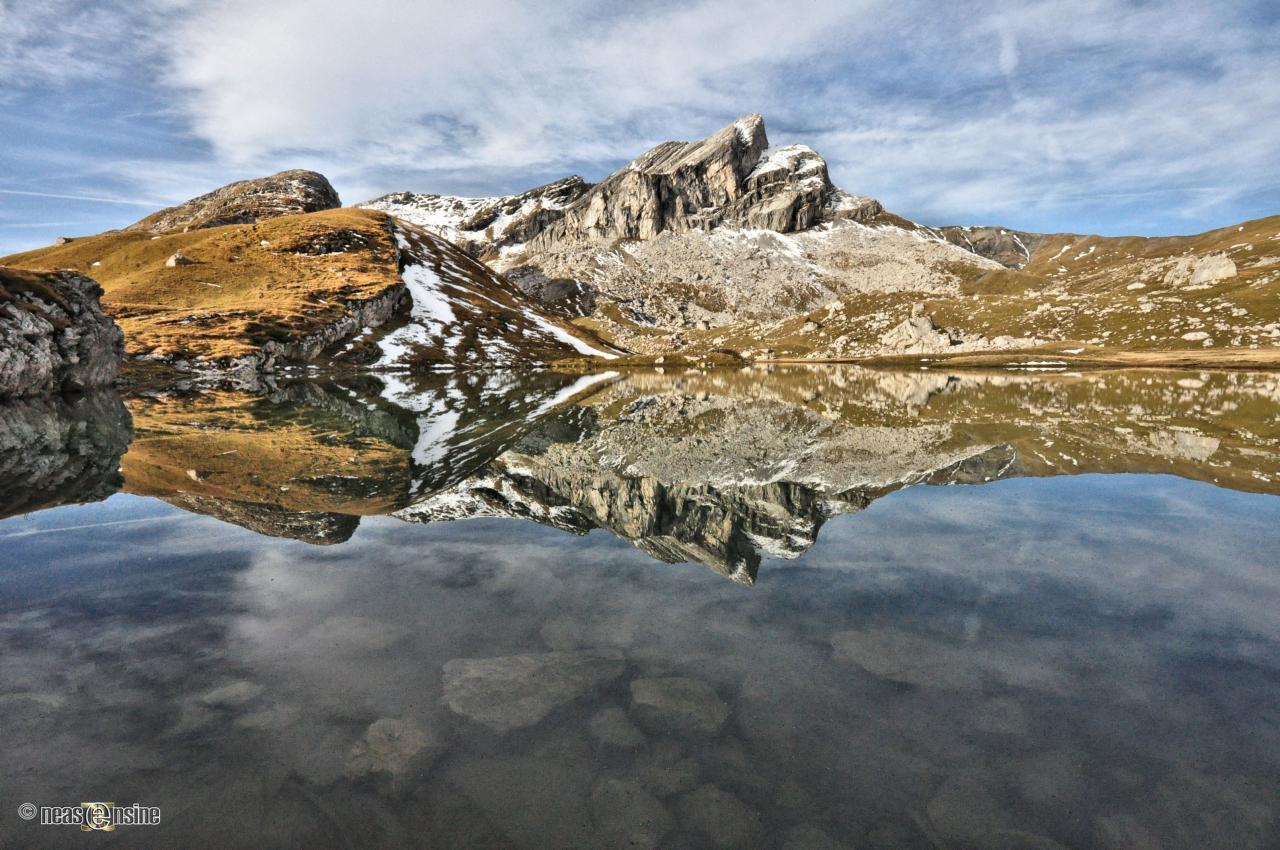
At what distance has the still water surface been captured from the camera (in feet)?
23.0

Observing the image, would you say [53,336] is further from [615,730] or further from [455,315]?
[455,315]

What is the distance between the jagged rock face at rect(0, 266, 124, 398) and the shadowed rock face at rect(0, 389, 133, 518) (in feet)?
31.6

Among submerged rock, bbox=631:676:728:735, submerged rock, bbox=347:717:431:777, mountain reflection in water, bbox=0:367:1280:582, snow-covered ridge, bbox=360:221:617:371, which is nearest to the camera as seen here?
submerged rock, bbox=347:717:431:777

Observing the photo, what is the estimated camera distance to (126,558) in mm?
15867

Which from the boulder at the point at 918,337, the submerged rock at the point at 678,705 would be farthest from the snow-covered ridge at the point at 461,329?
the submerged rock at the point at 678,705

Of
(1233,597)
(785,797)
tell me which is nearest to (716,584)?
(785,797)

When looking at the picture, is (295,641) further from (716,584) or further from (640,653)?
(716,584)

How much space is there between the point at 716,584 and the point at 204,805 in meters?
10.0

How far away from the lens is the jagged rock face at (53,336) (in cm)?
5922

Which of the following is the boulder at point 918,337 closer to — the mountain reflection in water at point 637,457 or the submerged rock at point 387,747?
the mountain reflection in water at point 637,457

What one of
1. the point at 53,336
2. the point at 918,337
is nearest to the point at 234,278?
the point at 53,336

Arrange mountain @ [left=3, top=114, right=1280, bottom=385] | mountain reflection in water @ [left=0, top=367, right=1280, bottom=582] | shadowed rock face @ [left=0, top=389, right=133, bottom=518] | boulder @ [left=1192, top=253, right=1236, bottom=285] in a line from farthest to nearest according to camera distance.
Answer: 1. boulder @ [left=1192, top=253, right=1236, bottom=285]
2. mountain @ [left=3, top=114, right=1280, bottom=385]
3. shadowed rock face @ [left=0, top=389, right=133, bottom=518]
4. mountain reflection in water @ [left=0, top=367, right=1280, bottom=582]

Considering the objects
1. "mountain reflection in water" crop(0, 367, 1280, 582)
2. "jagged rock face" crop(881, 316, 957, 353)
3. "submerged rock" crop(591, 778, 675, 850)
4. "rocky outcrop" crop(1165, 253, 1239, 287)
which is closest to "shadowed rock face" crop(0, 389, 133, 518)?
"mountain reflection in water" crop(0, 367, 1280, 582)

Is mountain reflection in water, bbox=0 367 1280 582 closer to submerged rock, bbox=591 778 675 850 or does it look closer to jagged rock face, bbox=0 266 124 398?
submerged rock, bbox=591 778 675 850
